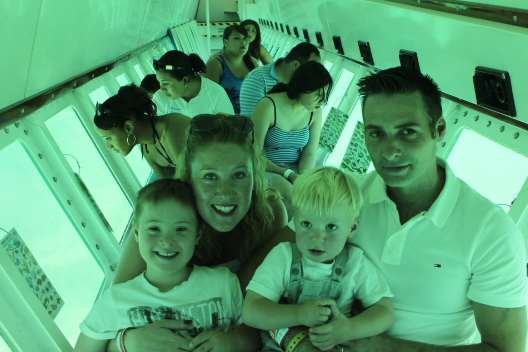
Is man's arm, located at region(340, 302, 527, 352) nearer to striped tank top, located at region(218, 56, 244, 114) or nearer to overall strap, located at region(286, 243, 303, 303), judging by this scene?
overall strap, located at region(286, 243, 303, 303)

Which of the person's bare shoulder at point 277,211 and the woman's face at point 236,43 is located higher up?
the woman's face at point 236,43

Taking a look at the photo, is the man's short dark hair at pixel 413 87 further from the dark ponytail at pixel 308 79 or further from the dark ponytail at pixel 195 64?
the dark ponytail at pixel 195 64

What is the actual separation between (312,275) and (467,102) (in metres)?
1.77

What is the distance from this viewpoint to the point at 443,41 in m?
2.81

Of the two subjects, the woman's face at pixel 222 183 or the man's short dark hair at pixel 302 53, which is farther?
the man's short dark hair at pixel 302 53

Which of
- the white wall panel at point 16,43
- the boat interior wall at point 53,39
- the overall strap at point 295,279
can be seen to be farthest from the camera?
the boat interior wall at point 53,39

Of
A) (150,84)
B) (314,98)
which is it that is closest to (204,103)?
(314,98)

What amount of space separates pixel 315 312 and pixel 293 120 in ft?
7.11

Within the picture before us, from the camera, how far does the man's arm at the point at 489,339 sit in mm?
1846

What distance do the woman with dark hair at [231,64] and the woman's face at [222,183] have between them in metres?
3.71

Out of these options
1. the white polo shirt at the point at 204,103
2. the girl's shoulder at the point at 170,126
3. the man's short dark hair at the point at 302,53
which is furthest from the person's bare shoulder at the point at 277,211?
the man's short dark hair at the point at 302,53

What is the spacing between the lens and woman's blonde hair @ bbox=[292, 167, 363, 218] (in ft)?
6.49

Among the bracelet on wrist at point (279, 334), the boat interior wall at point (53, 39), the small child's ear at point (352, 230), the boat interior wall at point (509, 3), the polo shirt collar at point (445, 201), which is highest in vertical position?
the boat interior wall at point (53, 39)

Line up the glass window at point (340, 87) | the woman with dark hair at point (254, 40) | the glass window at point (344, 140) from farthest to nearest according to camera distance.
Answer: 1. the woman with dark hair at point (254, 40)
2. the glass window at point (340, 87)
3. the glass window at point (344, 140)
